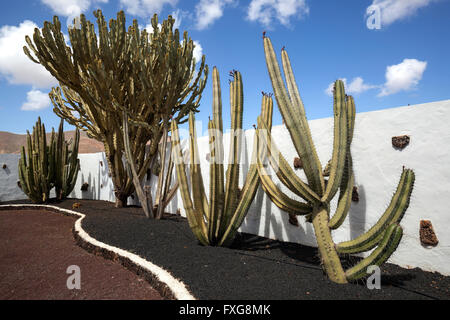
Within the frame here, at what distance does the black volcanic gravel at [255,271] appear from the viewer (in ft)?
7.04

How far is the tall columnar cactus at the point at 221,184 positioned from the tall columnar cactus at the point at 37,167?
19.4 feet

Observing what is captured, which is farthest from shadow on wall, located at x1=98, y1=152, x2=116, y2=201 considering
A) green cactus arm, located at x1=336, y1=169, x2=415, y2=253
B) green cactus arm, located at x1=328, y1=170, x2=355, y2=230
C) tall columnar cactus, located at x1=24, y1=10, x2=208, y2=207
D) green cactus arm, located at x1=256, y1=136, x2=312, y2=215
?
green cactus arm, located at x1=336, y1=169, x2=415, y2=253

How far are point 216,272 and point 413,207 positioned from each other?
2081mm

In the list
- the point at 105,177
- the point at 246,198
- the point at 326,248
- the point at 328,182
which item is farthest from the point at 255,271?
the point at 105,177

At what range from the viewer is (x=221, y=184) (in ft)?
10.6

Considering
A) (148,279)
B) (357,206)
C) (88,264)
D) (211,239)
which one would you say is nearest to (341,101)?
(357,206)

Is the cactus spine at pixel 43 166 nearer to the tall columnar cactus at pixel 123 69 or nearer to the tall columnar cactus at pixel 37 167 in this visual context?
the tall columnar cactus at pixel 37 167

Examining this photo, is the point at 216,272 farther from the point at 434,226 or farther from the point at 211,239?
the point at 434,226

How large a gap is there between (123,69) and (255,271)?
4712mm

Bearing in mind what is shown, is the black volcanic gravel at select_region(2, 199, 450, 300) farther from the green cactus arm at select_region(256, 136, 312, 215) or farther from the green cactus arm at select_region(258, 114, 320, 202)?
the green cactus arm at select_region(258, 114, 320, 202)

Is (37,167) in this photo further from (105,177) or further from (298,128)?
(298,128)

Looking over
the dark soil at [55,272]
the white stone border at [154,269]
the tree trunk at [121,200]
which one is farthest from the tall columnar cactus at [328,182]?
the tree trunk at [121,200]

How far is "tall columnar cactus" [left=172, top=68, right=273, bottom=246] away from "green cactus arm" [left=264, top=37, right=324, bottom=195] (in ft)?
2.42

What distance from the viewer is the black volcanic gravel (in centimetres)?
215
